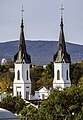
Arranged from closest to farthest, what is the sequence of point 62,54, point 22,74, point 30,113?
1. point 30,113
2. point 22,74
3. point 62,54

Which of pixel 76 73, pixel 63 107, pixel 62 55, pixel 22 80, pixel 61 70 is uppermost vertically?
pixel 63 107

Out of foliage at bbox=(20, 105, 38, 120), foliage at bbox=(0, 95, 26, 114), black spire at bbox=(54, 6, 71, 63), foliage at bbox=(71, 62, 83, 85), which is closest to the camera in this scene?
foliage at bbox=(20, 105, 38, 120)

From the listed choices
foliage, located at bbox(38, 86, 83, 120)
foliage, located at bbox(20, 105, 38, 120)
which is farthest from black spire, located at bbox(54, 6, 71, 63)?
foliage, located at bbox(38, 86, 83, 120)

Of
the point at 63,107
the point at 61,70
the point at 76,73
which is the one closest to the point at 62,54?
the point at 61,70

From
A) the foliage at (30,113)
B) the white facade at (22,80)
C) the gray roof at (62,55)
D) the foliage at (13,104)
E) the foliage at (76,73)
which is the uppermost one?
the foliage at (30,113)

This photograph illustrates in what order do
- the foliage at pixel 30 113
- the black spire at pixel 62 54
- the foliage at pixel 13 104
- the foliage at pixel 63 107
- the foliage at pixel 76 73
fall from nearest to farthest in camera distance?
the foliage at pixel 63 107 → the foliage at pixel 30 113 → the foliage at pixel 13 104 → the black spire at pixel 62 54 → the foliage at pixel 76 73

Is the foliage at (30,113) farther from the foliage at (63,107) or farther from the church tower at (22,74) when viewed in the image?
the church tower at (22,74)

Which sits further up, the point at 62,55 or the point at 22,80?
the point at 62,55

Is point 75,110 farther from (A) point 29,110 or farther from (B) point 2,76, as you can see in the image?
(B) point 2,76

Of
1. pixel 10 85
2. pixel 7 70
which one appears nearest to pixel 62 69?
pixel 10 85

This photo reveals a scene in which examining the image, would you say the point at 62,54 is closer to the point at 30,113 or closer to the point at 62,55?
the point at 62,55

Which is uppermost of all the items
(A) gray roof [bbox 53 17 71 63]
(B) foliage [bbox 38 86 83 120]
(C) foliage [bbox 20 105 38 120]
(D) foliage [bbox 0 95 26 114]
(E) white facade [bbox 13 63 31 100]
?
(B) foliage [bbox 38 86 83 120]

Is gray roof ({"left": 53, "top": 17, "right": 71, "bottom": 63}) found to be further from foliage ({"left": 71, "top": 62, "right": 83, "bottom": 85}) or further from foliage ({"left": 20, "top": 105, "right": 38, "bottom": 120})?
foliage ({"left": 20, "top": 105, "right": 38, "bottom": 120})

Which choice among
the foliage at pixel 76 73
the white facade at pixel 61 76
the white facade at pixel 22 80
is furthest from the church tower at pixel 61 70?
the foliage at pixel 76 73
